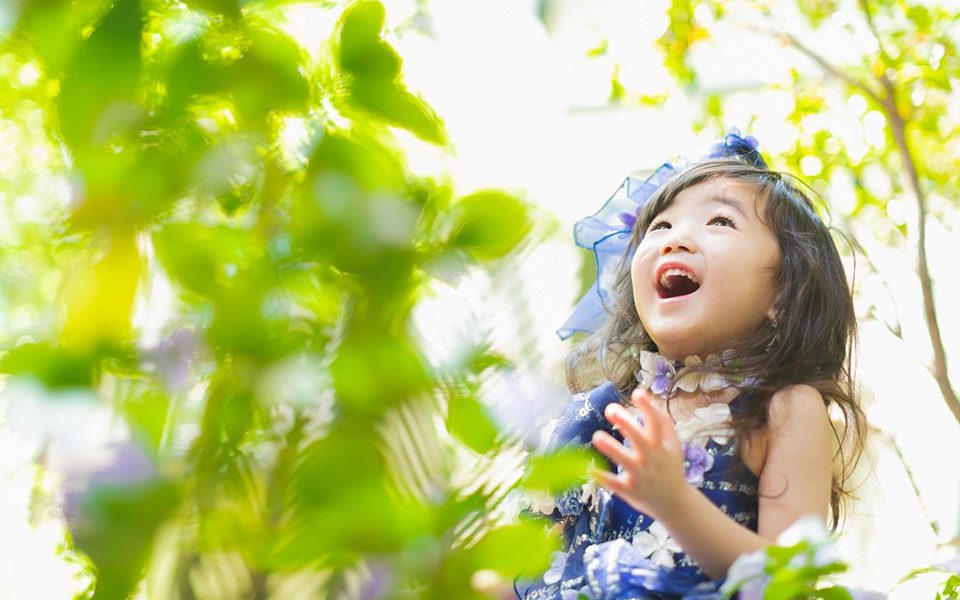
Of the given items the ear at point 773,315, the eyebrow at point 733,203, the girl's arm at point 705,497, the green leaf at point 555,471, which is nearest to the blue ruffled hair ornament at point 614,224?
the eyebrow at point 733,203

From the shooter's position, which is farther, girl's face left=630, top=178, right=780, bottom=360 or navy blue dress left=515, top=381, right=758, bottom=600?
girl's face left=630, top=178, right=780, bottom=360

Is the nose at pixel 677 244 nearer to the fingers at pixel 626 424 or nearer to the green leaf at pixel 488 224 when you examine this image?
the fingers at pixel 626 424

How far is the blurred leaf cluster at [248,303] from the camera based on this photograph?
23cm

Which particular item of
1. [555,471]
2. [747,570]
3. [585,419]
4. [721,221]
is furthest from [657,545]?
[555,471]

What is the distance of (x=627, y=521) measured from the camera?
109cm

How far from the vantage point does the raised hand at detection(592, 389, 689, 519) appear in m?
0.77

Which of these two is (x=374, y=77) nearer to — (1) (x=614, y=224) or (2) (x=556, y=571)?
(2) (x=556, y=571)

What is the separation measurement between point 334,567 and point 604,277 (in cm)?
121

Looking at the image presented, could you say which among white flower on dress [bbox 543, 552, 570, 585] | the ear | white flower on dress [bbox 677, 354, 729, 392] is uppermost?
the ear

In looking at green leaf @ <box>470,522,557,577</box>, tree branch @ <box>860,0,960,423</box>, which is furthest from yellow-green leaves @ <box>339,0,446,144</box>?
tree branch @ <box>860,0,960,423</box>

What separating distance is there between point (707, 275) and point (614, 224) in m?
0.33

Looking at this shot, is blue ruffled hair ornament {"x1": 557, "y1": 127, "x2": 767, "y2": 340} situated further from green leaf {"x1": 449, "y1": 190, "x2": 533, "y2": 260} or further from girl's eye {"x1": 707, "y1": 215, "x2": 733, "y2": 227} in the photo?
green leaf {"x1": 449, "y1": 190, "x2": 533, "y2": 260}

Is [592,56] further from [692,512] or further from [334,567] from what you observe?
[334,567]

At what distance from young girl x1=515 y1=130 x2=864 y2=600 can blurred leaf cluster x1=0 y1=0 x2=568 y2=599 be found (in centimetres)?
65
